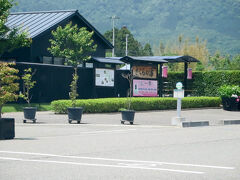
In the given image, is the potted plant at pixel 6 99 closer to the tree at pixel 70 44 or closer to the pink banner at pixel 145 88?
the pink banner at pixel 145 88

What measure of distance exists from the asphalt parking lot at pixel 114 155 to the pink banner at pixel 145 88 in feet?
51.8

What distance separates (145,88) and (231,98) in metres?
6.07

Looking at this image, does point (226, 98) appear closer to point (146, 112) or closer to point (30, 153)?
point (146, 112)

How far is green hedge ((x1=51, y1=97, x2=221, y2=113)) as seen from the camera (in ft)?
92.3

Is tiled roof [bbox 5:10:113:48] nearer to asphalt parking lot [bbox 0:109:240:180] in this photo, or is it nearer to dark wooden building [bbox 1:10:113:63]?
dark wooden building [bbox 1:10:113:63]

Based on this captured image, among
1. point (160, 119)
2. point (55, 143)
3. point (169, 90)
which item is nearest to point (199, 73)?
point (169, 90)

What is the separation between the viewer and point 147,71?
37.9m

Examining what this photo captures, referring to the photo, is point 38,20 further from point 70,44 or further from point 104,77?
point 104,77

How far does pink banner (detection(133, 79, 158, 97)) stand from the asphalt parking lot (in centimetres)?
1578

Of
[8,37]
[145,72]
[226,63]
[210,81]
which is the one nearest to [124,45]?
[226,63]

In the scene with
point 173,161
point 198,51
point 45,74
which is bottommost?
point 173,161

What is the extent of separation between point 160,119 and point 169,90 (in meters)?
18.0

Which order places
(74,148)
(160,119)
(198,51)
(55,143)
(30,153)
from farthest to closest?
1. (198,51)
2. (160,119)
3. (55,143)
4. (74,148)
5. (30,153)

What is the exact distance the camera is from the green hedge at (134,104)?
28141mm
